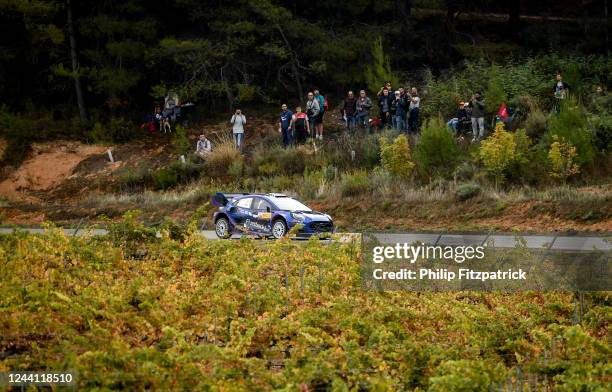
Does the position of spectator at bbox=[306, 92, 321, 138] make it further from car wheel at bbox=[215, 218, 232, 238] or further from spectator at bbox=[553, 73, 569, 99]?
car wheel at bbox=[215, 218, 232, 238]

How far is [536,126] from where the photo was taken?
35.3 metres

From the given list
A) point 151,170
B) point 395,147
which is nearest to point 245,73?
point 151,170

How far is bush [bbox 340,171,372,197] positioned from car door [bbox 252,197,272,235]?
22.3 ft

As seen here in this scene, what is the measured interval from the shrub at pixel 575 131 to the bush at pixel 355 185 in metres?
5.77

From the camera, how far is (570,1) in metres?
50.3

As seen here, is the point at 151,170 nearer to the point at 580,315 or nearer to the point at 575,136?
the point at 575,136

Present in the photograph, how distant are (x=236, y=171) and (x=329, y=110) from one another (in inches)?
311

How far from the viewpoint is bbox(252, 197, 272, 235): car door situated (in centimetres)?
2800

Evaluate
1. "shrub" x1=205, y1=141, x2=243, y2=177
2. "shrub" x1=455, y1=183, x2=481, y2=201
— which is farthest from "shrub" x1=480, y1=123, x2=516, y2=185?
"shrub" x1=205, y1=141, x2=243, y2=177

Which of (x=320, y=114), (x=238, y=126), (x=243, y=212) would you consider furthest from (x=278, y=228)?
(x=238, y=126)

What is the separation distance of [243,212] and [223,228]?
0.88 m

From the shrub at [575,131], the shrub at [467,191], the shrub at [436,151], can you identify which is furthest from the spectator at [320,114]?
the shrub at [575,131]

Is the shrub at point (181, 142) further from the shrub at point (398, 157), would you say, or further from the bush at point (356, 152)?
the shrub at point (398, 157)

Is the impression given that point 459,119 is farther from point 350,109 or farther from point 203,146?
point 203,146
